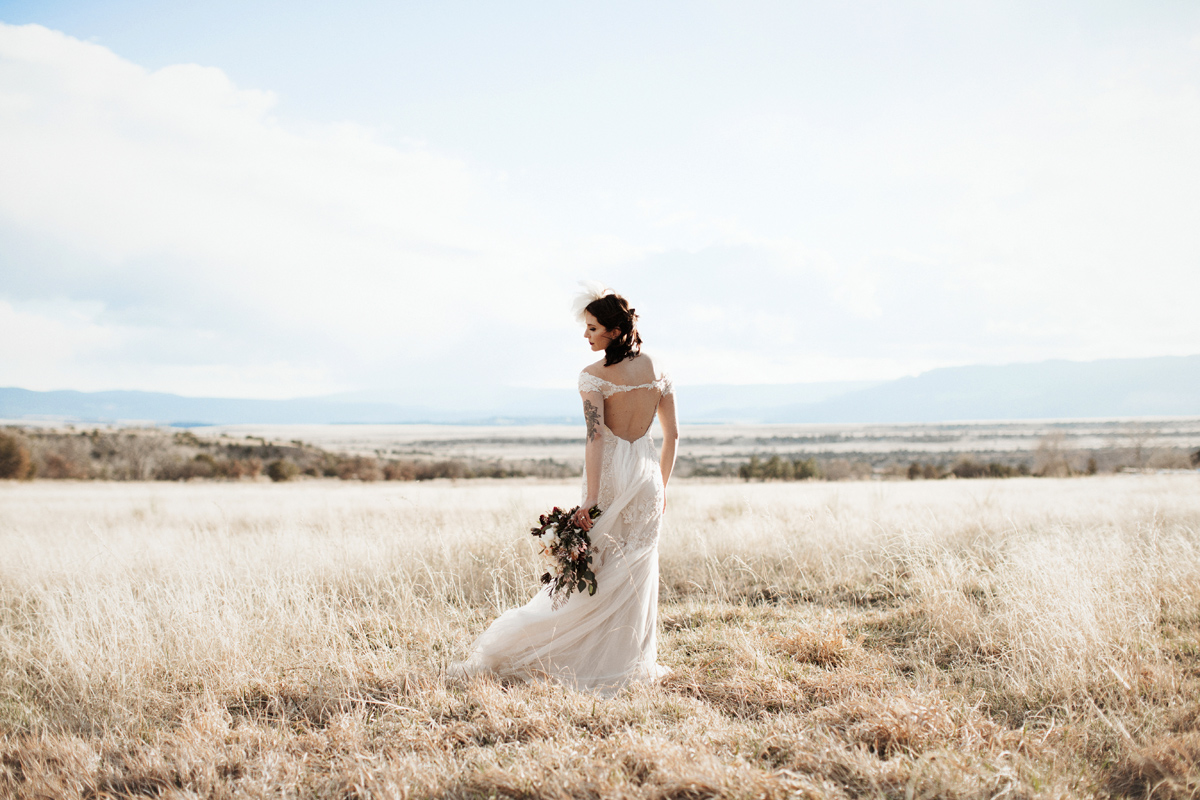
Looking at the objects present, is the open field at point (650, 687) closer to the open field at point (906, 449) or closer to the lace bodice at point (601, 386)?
the lace bodice at point (601, 386)

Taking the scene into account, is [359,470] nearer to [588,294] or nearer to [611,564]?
[611,564]

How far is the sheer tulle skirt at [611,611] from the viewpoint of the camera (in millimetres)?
4523

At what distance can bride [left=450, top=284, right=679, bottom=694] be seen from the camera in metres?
4.46

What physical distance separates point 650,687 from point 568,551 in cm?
101

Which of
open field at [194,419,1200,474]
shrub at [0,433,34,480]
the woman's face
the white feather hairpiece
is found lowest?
open field at [194,419,1200,474]

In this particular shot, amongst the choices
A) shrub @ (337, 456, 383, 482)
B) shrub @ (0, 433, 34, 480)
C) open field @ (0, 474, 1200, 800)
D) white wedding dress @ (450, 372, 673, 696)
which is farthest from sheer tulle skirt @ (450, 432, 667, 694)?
shrub @ (0, 433, 34, 480)

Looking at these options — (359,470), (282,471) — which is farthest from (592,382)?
(359,470)

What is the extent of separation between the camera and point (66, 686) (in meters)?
4.65

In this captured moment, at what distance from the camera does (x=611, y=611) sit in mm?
4547

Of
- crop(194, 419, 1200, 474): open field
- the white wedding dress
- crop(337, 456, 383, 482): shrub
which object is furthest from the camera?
crop(194, 419, 1200, 474): open field

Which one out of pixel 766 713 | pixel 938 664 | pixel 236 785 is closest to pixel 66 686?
pixel 236 785

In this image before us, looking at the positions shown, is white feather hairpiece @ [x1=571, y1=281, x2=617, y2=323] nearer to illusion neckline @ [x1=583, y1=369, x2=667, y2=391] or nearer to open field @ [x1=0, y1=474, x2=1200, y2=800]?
illusion neckline @ [x1=583, y1=369, x2=667, y2=391]

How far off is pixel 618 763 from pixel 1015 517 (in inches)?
361

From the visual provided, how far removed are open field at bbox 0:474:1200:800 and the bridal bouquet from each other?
674mm
